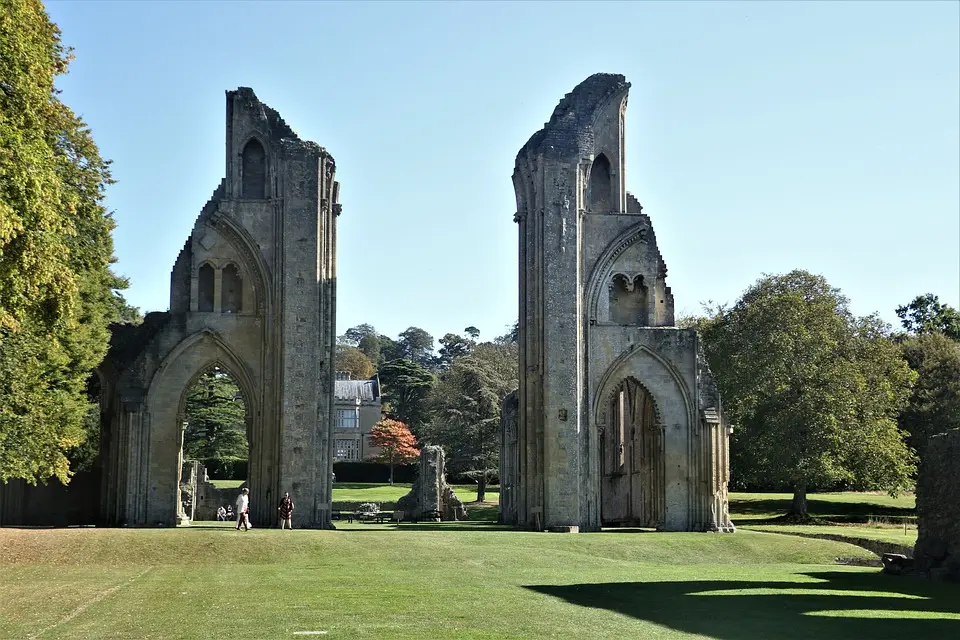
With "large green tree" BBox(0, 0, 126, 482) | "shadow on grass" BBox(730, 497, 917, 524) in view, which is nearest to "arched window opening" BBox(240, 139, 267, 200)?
"large green tree" BBox(0, 0, 126, 482)

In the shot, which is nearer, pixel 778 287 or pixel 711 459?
pixel 711 459

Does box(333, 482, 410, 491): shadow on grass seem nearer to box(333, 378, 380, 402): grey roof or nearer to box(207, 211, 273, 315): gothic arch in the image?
box(333, 378, 380, 402): grey roof

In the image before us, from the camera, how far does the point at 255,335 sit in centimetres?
3947

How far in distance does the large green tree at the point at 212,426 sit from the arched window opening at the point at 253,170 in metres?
30.5

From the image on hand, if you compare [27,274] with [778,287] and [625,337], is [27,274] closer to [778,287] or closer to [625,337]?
[625,337]

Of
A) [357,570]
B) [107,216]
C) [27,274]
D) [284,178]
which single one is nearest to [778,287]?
[284,178]

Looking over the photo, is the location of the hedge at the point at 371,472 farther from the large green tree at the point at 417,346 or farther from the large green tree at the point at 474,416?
the large green tree at the point at 417,346

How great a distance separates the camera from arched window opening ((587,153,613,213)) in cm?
4169

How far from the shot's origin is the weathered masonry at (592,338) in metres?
38.8

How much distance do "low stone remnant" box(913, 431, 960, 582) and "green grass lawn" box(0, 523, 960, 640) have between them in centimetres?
64

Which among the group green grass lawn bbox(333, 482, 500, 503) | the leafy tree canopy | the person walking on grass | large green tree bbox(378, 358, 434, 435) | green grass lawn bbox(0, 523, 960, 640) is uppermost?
the leafy tree canopy

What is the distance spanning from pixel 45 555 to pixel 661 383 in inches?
811

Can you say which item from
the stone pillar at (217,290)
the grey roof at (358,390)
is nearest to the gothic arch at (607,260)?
the stone pillar at (217,290)

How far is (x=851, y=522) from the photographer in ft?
169
